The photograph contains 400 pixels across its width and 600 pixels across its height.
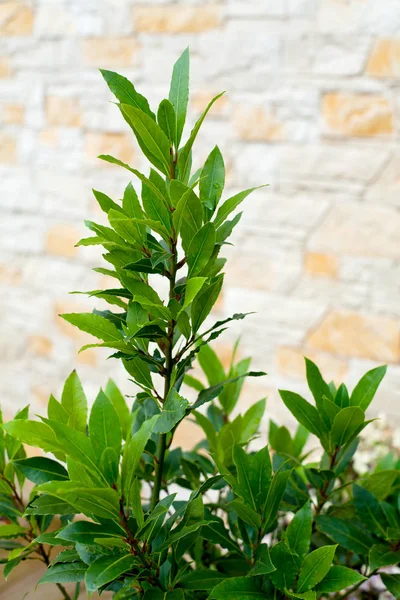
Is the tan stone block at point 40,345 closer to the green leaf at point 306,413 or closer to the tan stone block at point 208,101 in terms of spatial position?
the tan stone block at point 208,101

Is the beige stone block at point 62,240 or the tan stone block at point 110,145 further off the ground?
the tan stone block at point 110,145

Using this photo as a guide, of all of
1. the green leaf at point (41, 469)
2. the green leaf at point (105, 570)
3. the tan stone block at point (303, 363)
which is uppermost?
the green leaf at point (41, 469)

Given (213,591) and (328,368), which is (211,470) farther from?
(328,368)

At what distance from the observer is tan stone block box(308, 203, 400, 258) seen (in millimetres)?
1804

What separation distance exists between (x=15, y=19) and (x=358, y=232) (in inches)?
51.2

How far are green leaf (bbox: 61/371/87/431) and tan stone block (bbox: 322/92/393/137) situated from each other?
146 cm

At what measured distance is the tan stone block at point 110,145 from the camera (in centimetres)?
210

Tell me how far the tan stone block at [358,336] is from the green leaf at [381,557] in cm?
140

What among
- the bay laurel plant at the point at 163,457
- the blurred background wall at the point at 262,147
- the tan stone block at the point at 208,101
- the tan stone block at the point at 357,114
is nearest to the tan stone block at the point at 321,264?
the blurred background wall at the point at 262,147

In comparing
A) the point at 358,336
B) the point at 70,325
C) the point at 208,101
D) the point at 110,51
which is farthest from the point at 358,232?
the point at 70,325

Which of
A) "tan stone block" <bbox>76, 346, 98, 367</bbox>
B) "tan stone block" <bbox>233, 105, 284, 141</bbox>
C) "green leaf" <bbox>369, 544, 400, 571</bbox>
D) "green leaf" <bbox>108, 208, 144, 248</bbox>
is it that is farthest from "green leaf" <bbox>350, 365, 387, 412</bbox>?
"tan stone block" <bbox>76, 346, 98, 367</bbox>

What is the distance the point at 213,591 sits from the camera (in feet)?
1.33

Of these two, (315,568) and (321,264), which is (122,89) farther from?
(321,264)

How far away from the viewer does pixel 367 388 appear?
0.52 meters
